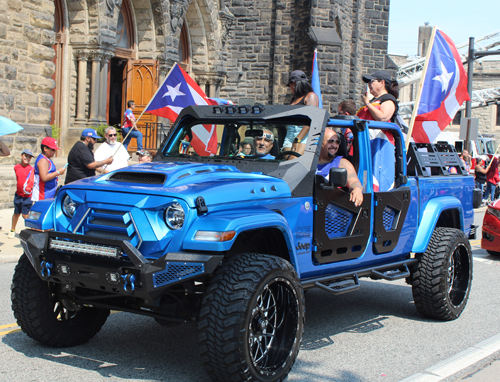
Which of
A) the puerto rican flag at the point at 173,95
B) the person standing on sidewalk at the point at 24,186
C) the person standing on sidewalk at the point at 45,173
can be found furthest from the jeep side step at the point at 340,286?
the person standing on sidewalk at the point at 24,186

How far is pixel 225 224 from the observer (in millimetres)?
4078

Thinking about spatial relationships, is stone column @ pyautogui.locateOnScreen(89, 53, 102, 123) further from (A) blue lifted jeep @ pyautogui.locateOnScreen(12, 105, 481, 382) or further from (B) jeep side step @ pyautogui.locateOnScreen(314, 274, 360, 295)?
(B) jeep side step @ pyautogui.locateOnScreen(314, 274, 360, 295)

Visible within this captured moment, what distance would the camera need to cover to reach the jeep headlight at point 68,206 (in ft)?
15.2

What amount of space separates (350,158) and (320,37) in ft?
73.0

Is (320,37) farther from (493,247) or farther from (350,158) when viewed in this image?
(350,158)

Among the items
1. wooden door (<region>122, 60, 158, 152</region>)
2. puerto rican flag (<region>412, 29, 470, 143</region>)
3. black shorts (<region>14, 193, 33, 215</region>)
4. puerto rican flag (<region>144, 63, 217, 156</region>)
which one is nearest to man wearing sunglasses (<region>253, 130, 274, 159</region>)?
puerto rican flag (<region>412, 29, 470, 143</region>)

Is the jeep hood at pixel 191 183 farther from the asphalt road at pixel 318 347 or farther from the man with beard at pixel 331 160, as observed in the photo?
the asphalt road at pixel 318 347

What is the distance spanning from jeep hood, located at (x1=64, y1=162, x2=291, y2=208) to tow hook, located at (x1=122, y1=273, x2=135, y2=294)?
1.95 feet

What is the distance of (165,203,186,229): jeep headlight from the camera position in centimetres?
419

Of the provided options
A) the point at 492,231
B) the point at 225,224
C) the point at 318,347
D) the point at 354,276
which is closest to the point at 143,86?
the point at 492,231

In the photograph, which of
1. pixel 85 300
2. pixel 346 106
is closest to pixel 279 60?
pixel 346 106

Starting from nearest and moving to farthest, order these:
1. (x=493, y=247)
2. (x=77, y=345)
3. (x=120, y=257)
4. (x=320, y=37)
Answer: (x=120, y=257) → (x=77, y=345) → (x=493, y=247) → (x=320, y=37)

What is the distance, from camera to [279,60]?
28781 millimetres

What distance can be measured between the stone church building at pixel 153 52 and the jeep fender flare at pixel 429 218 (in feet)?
34.7
